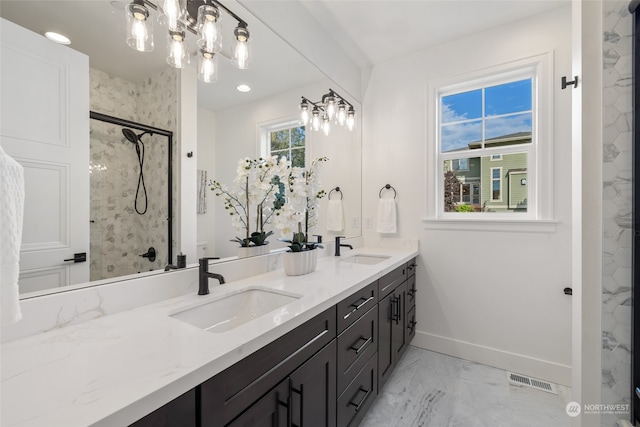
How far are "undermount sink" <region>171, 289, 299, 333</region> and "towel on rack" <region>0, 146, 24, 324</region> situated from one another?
545mm

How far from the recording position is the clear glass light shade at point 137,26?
1.09 metres

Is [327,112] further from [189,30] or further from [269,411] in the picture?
[269,411]

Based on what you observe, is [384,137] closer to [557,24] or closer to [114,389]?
[557,24]

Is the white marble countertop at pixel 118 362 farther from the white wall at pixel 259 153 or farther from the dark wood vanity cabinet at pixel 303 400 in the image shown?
the white wall at pixel 259 153

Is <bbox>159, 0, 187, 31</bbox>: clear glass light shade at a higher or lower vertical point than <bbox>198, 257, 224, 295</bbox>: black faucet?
higher

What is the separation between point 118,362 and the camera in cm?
68

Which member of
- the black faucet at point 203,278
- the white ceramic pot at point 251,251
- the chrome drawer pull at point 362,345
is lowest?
the chrome drawer pull at point 362,345

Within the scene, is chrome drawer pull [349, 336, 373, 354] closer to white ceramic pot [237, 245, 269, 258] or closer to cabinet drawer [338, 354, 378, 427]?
cabinet drawer [338, 354, 378, 427]

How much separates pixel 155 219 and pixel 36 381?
684 mm

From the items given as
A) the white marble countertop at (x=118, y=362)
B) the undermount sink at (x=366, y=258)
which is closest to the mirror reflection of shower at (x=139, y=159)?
the white marble countertop at (x=118, y=362)

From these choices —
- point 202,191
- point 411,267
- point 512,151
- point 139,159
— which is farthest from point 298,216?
point 512,151

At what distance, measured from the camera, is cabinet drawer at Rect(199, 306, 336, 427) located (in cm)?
70

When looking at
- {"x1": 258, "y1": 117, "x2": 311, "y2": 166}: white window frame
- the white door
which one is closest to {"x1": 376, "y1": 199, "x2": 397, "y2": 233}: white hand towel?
{"x1": 258, "y1": 117, "x2": 311, "y2": 166}: white window frame

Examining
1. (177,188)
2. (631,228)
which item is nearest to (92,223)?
(177,188)
